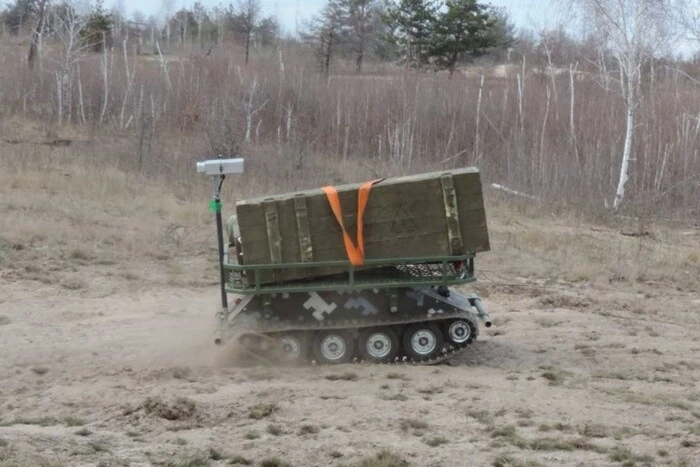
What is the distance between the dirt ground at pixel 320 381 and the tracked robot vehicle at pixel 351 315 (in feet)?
0.80

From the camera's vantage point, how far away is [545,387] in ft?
29.5

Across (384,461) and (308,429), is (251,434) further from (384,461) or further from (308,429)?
(384,461)

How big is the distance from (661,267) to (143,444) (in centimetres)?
1202

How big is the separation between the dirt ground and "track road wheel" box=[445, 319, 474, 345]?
11.2 inches

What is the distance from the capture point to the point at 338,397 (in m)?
8.47

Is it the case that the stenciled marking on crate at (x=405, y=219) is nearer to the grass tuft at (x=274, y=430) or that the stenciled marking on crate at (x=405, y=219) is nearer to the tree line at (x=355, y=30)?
the grass tuft at (x=274, y=430)

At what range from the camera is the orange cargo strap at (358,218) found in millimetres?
9375

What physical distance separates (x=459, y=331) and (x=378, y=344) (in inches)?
32.3

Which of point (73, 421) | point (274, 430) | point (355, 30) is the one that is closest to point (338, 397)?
point (274, 430)

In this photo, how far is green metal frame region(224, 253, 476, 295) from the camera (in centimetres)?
944

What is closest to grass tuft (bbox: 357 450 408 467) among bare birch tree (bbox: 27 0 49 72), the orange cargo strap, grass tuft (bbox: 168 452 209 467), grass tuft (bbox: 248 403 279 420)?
grass tuft (bbox: 168 452 209 467)

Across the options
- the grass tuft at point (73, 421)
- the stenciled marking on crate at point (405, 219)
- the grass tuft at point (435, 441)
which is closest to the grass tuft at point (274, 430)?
the grass tuft at point (435, 441)

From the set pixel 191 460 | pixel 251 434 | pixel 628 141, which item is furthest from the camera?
pixel 628 141

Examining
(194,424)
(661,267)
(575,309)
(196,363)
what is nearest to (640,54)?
(661,267)
